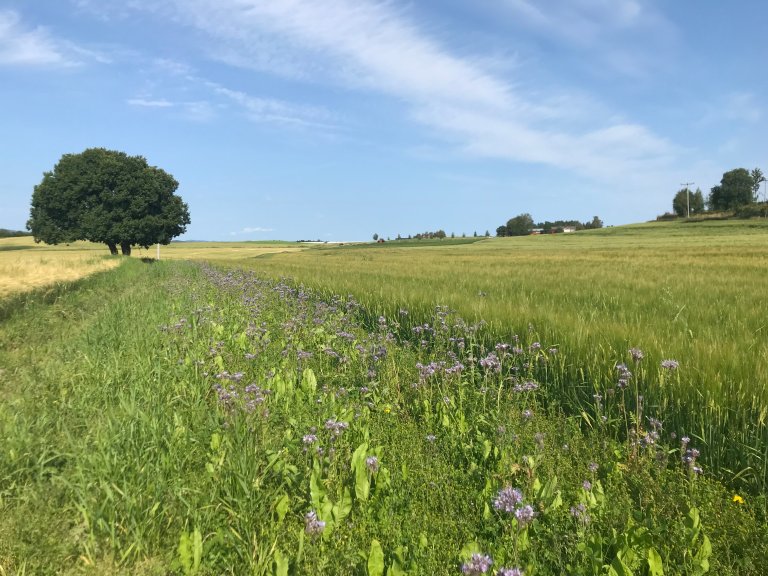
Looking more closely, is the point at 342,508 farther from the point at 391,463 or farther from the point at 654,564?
the point at 654,564

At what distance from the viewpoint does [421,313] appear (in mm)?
8094

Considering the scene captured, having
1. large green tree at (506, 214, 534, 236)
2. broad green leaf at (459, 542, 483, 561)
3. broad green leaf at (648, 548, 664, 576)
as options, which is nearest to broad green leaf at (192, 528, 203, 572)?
broad green leaf at (459, 542, 483, 561)

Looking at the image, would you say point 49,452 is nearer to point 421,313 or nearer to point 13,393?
point 13,393

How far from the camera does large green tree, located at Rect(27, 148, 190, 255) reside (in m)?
42.9

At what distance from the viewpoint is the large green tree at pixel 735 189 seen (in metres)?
102

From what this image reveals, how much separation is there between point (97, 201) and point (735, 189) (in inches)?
4883

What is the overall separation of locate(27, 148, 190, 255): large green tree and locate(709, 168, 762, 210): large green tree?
117294 mm

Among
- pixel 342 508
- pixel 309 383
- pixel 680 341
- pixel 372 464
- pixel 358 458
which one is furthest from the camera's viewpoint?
pixel 309 383

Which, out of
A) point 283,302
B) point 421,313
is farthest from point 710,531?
point 283,302

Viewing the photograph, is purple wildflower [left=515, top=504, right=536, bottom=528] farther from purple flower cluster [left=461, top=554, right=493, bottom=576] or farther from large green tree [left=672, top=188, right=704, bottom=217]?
large green tree [left=672, top=188, right=704, bottom=217]

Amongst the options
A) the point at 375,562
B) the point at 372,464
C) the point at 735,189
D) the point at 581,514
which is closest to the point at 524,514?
the point at 581,514

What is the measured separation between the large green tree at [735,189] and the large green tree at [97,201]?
117294 millimetres

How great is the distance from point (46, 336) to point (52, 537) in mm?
7624

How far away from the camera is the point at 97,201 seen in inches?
1722
